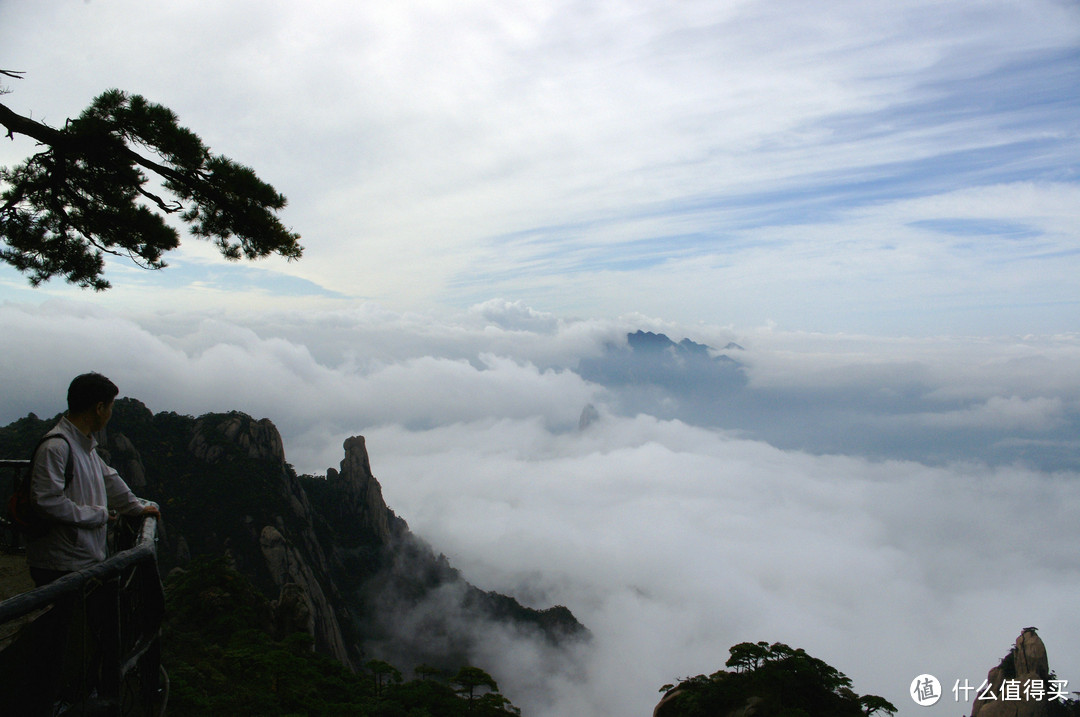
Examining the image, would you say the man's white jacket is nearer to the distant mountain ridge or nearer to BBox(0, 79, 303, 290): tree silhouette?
BBox(0, 79, 303, 290): tree silhouette

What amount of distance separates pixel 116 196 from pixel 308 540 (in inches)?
1618

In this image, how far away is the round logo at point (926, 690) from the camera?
1752cm

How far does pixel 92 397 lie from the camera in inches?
167

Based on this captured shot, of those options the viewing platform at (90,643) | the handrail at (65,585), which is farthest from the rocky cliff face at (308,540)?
the handrail at (65,585)

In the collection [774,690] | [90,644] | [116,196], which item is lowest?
[774,690]

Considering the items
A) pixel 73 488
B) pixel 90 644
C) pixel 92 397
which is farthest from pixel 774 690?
pixel 92 397

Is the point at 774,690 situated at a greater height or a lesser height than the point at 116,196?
lesser

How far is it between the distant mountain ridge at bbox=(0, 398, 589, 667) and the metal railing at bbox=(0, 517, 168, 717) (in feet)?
64.0

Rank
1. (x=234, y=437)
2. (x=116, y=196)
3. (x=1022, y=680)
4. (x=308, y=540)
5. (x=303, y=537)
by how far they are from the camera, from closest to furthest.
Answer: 1. (x=116, y=196)
2. (x=1022, y=680)
3. (x=303, y=537)
4. (x=234, y=437)
5. (x=308, y=540)

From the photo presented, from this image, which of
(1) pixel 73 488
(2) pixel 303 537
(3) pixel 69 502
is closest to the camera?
(3) pixel 69 502

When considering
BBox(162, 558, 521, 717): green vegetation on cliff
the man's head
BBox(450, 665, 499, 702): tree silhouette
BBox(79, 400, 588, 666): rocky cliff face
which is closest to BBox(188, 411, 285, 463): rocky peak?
BBox(79, 400, 588, 666): rocky cliff face

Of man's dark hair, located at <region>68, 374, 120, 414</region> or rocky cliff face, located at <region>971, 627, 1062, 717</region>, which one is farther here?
rocky cliff face, located at <region>971, 627, 1062, 717</region>

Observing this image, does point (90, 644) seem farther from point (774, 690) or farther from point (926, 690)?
point (926, 690)

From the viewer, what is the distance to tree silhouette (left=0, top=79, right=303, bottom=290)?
7.13 meters
